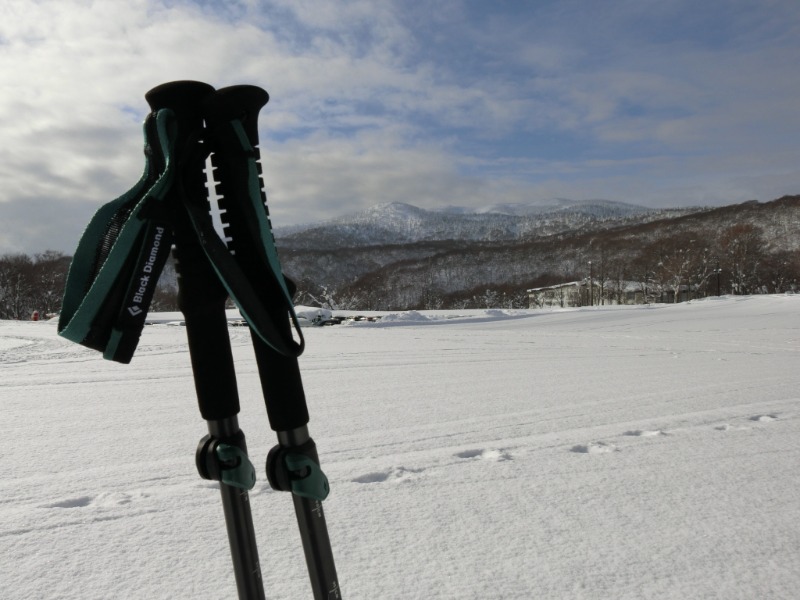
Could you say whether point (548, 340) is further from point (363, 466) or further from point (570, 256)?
point (570, 256)

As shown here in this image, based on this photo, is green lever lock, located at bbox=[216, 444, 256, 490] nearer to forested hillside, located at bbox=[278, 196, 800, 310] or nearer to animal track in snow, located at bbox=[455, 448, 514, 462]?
animal track in snow, located at bbox=[455, 448, 514, 462]

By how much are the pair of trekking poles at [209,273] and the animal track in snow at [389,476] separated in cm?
173

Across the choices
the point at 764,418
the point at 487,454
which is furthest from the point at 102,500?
the point at 764,418

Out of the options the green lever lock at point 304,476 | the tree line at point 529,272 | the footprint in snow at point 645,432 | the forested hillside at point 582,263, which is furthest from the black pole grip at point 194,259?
the forested hillside at point 582,263

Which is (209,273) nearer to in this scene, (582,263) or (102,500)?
(102,500)

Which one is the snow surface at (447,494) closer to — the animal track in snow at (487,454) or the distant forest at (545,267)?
the animal track in snow at (487,454)

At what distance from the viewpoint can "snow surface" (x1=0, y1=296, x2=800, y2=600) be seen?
5.60 ft

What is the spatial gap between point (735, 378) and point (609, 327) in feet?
44.0

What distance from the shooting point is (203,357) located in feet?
3.02

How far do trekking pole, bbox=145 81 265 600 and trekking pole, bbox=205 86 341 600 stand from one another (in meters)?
0.04

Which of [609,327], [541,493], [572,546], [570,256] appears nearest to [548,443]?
[541,493]

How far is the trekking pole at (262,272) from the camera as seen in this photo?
866 millimetres

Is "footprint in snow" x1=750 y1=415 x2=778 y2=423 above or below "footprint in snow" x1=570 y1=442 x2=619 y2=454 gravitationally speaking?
below

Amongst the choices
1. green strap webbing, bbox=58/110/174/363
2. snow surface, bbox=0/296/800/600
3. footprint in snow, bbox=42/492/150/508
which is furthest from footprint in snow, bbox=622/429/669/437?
green strap webbing, bbox=58/110/174/363
